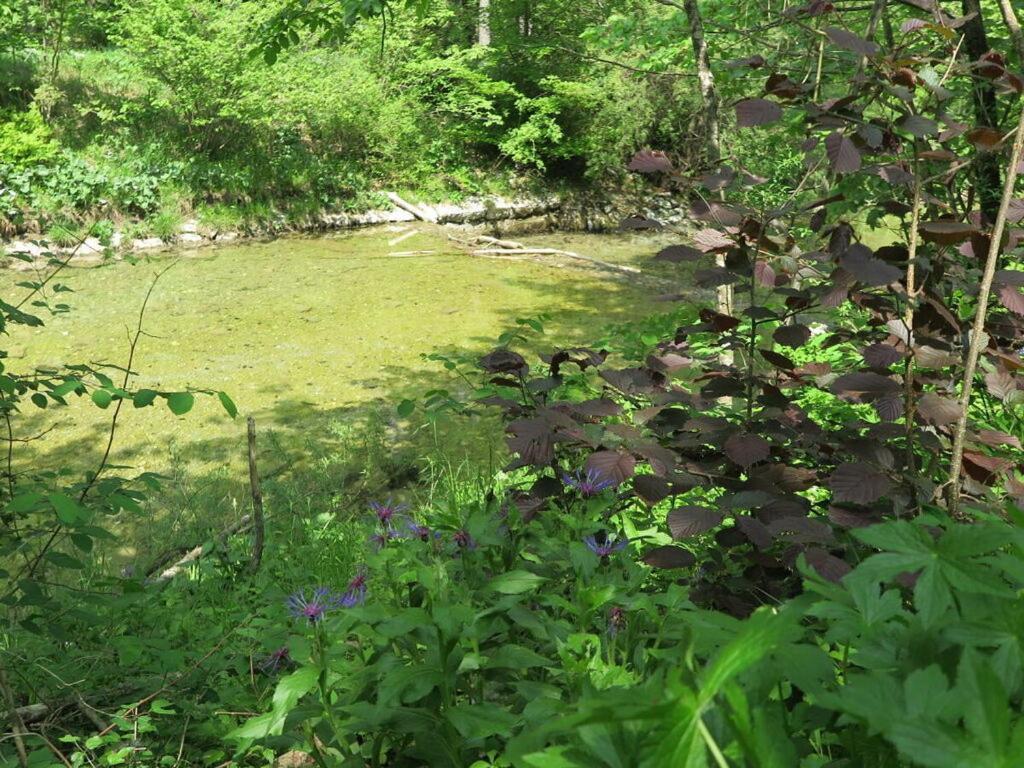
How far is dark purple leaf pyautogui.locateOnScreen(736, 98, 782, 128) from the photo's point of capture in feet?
4.85

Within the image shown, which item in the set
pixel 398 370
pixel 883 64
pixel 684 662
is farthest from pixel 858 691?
pixel 398 370

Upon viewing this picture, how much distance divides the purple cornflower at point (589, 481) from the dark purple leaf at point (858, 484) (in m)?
0.41

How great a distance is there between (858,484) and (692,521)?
31 centimetres

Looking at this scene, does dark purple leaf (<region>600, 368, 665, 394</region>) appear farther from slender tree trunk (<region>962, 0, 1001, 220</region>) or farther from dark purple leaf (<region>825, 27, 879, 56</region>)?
slender tree trunk (<region>962, 0, 1001, 220</region>)

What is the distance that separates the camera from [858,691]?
1.88 feet

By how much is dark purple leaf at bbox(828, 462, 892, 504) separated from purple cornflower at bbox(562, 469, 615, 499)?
408mm

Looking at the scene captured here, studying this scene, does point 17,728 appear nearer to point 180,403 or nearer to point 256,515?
point 180,403

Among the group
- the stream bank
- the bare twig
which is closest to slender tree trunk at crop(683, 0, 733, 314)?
the bare twig

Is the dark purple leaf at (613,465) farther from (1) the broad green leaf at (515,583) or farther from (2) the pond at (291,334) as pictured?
(2) the pond at (291,334)

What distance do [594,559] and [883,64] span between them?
1.08 metres

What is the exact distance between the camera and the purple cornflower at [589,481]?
5.15 ft

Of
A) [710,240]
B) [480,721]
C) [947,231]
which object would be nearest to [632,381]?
[710,240]

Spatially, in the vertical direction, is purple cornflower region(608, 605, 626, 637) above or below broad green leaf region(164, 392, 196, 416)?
below

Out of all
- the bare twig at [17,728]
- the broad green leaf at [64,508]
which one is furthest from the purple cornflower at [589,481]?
the bare twig at [17,728]
